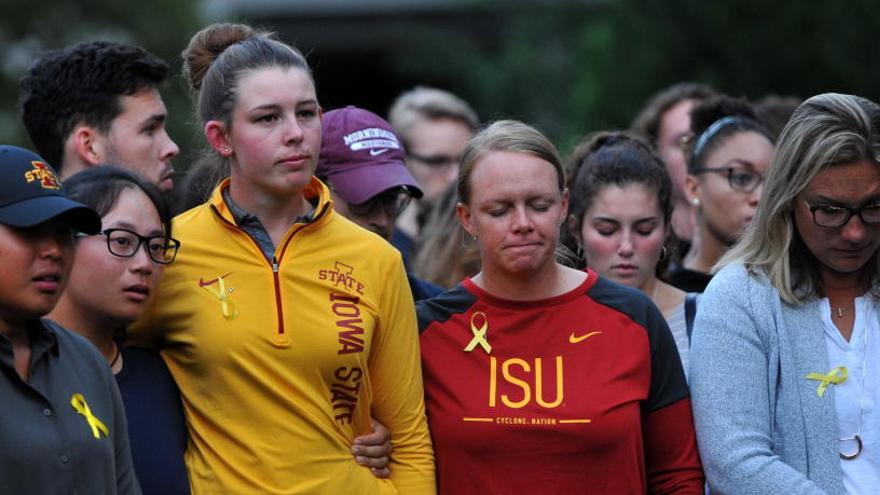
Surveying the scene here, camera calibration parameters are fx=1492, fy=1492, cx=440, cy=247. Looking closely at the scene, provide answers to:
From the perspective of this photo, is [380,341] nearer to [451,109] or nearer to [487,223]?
[487,223]

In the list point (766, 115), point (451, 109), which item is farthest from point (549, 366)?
point (451, 109)

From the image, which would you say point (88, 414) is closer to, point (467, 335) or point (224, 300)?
point (224, 300)

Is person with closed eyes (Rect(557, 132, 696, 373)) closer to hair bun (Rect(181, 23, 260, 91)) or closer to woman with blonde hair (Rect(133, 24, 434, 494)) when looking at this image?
woman with blonde hair (Rect(133, 24, 434, 494))

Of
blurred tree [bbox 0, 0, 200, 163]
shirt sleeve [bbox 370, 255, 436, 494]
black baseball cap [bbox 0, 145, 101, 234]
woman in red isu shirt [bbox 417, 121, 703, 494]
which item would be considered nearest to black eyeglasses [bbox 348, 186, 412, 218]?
woman in red isu shirt [bbox 417, 121, 703, 494]

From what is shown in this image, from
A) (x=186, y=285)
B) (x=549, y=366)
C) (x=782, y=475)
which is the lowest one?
(x=782, y=475)

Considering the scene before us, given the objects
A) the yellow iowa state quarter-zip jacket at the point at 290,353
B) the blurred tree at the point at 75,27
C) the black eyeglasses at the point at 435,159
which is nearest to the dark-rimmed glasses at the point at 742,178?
the yellow iowa state quarter-zip jacket at the point at 290,353

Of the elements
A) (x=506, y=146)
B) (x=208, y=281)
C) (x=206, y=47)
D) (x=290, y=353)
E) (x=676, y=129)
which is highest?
(x=206, y=47)

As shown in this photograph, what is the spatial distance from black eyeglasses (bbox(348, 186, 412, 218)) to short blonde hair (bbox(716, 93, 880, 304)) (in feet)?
4.54

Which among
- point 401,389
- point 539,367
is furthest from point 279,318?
point 539,367

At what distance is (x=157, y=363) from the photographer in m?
4.62

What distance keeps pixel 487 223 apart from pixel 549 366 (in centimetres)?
50

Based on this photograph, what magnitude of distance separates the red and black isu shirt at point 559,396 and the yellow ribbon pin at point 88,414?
118cm

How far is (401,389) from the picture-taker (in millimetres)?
4723

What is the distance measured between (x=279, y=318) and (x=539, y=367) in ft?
2.76
